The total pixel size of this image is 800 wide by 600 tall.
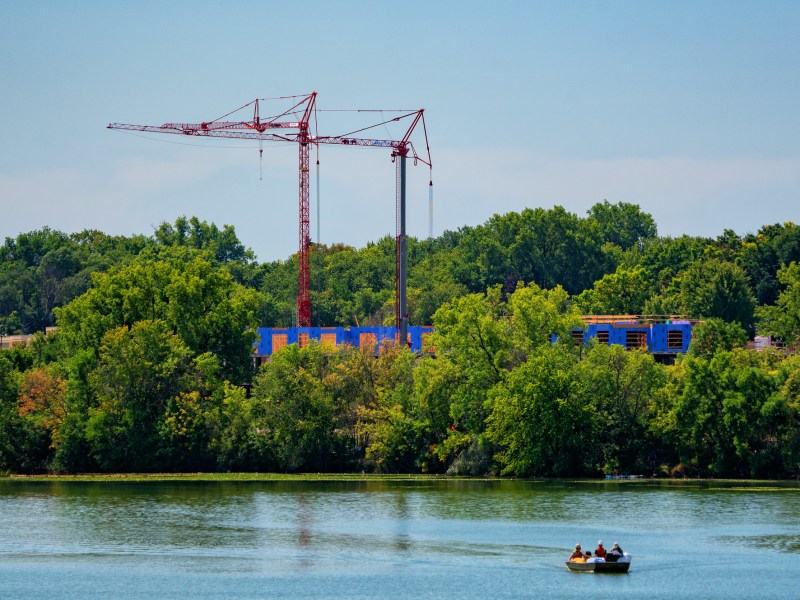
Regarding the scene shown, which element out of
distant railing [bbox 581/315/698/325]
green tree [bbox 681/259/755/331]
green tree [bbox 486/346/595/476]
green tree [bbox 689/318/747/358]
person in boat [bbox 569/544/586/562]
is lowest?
person in boat [bbox 569/544/586/562]

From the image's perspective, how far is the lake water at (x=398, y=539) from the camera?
74.2m

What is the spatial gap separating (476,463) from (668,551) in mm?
40494

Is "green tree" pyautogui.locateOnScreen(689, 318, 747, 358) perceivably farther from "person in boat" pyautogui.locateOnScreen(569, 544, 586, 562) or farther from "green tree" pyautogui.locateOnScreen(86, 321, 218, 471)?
"person in boat" pyautogui.locateOnScreen(569, 544, 586, 562)

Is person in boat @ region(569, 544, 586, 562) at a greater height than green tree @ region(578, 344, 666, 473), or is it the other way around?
green tree @ region(578, 344, 666, 473)

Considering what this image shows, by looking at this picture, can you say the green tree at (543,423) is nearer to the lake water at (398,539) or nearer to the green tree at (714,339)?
the lake water at (398,539)

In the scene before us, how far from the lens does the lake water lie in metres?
74.2

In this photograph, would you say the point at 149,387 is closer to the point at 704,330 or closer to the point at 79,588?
the point at 704,330

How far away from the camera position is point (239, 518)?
9744cm

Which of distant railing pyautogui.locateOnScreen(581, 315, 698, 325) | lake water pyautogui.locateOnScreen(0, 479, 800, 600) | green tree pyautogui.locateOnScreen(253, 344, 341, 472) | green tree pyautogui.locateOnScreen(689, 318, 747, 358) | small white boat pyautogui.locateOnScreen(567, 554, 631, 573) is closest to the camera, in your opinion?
lake water pyautogui.locateOnScreen(0, 479, 800, 600)

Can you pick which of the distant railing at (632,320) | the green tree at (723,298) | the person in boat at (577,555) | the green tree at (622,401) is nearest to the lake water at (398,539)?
the person in boat at (577,555)

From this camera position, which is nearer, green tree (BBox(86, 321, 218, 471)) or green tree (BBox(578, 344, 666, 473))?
green tree (BBox(578, 344, 666, 473))

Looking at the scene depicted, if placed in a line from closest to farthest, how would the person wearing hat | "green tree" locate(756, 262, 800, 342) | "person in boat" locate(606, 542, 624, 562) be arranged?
"person in boat" locate(606, 542, 624, 562)
the person wearing hat
"green tree" locate(756, 262, 800, 342)

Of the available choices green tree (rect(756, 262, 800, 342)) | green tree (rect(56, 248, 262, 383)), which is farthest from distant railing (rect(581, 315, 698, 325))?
green tree (rect(56, 248, 262, 383))

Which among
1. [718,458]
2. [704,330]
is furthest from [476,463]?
[704,330]
